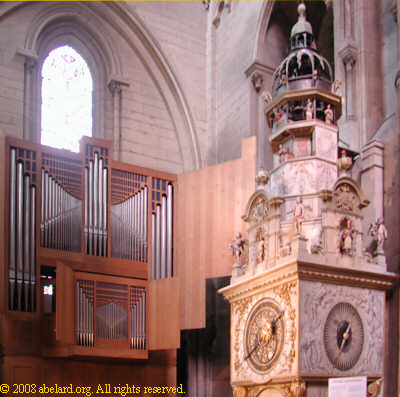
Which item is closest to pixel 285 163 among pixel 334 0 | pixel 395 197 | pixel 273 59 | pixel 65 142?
pixel 395 197

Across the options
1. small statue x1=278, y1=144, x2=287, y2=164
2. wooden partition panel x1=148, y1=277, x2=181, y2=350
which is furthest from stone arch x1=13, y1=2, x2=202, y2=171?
small statue x1=278, y1=144, x2=287, y2=164

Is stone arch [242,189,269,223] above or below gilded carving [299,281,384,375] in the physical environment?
above

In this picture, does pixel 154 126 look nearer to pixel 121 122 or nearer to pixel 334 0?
pixel 121 122

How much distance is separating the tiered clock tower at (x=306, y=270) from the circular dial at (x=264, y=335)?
1 cm

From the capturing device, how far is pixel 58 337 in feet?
35.7

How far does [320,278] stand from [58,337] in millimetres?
4189

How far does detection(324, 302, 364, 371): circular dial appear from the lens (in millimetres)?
9445

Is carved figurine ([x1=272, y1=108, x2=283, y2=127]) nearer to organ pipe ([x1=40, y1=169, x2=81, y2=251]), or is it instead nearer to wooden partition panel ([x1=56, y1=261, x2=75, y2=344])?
organ pipe ([x1=40, y1=169, x2=81, y2=251])

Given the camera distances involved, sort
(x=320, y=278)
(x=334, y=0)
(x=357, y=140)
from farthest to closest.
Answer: (x=334, y=0), (x=357, y=140), (x=320, y=278)

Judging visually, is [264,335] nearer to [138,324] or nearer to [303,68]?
[138,324]

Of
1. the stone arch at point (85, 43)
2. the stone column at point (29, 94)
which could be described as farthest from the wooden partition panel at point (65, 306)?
the stone arch at point (85, 43)

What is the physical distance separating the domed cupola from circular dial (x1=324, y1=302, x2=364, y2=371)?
3672 millimetres

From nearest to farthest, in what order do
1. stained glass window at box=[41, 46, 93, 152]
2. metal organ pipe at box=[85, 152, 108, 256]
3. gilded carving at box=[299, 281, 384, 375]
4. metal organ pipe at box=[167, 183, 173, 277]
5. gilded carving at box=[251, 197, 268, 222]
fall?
1. gilded carving at box=[299, 281, 384, 375]
2. gilded carving at box=[251, 197, 268, 222]
3. metal organ pipe at box=[85, 152, 108, 256]
4. metal organ pipe at box=[167, 183, 173, 277]
5. stained glass window at box=[41, 46, 93, 152]

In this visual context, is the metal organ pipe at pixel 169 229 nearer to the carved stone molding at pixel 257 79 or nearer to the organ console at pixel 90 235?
the organ console at pixel 90 235
